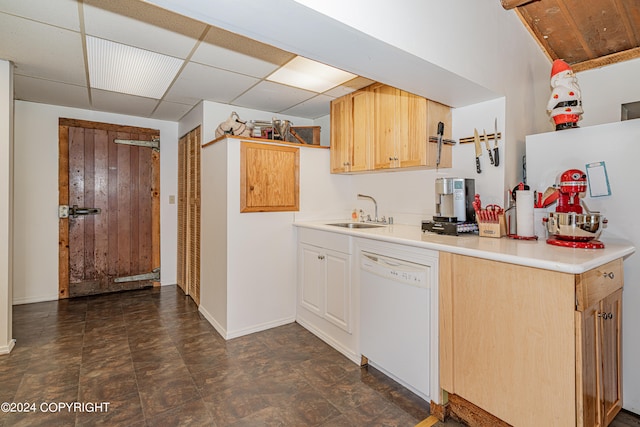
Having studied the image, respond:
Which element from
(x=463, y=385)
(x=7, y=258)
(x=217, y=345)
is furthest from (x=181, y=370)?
(x=463, y=385)

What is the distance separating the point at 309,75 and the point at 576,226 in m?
2.14

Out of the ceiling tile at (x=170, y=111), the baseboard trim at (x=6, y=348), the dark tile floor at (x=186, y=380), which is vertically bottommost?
the dark tile floor at (x=186, y=380)

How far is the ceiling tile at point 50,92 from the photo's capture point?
2.99m

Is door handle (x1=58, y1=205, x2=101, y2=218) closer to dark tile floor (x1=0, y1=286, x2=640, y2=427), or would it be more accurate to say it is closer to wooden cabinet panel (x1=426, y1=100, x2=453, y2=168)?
dark tile floor (x1=0, y1=286, x2=640, y2=427)

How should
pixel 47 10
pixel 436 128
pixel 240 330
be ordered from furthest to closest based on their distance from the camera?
pixel 240 330
pixel 436 128
pixel 47 10

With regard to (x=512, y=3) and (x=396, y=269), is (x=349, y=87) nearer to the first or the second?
(x=512, y=3)

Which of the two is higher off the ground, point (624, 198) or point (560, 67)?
point (560, 67)

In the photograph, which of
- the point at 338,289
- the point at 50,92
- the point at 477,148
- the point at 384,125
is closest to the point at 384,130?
the point at 384,125

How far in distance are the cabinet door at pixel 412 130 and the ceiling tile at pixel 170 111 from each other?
242 centimetres

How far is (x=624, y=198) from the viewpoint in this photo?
179 centimetres

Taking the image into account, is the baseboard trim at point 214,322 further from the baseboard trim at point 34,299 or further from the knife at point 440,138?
the knife at point 440,138

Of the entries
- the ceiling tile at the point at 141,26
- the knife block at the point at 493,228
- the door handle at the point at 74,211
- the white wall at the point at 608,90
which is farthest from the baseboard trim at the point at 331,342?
the door handle at the point at 74,211

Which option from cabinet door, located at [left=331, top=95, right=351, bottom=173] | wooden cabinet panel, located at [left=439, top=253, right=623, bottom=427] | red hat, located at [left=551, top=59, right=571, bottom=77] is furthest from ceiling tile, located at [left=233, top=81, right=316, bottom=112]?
wooden cabinet panel, located at [left=439, top=253, right=623, bottom=427]

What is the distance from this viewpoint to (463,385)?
5.61ft
